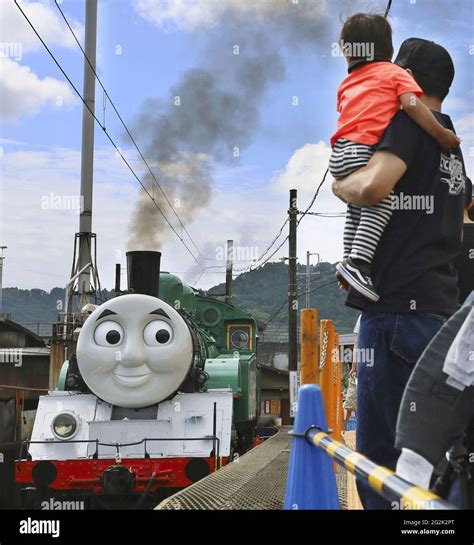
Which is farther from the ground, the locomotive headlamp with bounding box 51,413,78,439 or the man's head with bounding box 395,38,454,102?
the man's head with bounding box 395,38,454,102

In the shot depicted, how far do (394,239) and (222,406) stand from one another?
6499mm

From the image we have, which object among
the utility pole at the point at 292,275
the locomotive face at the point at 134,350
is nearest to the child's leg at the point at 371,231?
the locomotive face at the point at 134,350

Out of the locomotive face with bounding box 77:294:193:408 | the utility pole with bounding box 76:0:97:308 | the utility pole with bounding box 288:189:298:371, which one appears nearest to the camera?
the locomotive face with bounding box 77:294:193:408

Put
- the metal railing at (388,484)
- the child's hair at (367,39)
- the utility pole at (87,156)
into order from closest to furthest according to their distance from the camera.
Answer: the metal railing at (388,484) → the child's hair at (367,39) → the utility pole at (87,156)

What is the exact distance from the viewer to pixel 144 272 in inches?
360

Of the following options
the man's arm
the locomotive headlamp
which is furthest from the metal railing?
the locomotive headlamp

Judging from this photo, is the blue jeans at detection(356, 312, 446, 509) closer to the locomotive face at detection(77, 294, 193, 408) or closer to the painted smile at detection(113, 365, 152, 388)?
the locomotive face at detection(77, 294, 193, 408)

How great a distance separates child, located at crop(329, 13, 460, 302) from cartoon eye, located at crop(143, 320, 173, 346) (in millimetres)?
5961

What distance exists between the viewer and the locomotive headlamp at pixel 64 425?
826 cm

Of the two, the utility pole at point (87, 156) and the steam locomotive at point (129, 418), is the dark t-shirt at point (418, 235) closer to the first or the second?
the steam locomotive at point (129, 418)

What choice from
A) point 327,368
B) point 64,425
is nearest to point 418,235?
point 327,368

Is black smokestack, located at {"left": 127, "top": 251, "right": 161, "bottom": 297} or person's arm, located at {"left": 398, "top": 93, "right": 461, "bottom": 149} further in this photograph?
black smokestack, located at {"left": 127, "top": 251, "right": 161, "bottom": 297}

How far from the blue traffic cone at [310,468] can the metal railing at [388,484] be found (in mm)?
560

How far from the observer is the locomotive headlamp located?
8258 mm
